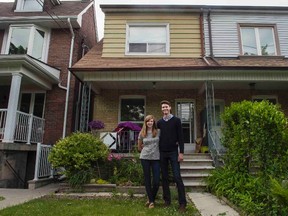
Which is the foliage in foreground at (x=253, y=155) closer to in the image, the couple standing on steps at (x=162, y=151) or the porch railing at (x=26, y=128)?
the couple standing on steps at (x=162, y=151)

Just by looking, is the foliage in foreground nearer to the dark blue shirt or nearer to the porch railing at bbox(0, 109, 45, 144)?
the dark blue shirt

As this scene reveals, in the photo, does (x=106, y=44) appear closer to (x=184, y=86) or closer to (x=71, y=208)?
(x=184, y=86)

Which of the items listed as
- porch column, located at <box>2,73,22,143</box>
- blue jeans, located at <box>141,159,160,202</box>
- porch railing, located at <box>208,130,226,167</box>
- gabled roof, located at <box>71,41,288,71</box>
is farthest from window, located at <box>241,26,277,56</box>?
porch column, located at <box>2,73,22,143</box>

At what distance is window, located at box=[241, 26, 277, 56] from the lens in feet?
34.4

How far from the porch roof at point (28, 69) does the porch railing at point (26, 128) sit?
4.28 ft

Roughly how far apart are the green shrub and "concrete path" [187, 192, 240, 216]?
2547 millimetres

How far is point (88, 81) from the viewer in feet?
27.9

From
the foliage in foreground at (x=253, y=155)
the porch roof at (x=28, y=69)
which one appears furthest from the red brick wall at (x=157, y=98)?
the foliage in foreground at (x=253, y=155)

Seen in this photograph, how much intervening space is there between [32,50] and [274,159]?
1007 cm

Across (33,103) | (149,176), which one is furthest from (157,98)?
(149,176)

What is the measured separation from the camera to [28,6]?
41.0ft

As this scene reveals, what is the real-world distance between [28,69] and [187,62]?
5629mm

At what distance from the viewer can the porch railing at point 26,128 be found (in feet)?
27.0

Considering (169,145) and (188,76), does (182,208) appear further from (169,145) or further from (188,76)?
(188,76)
